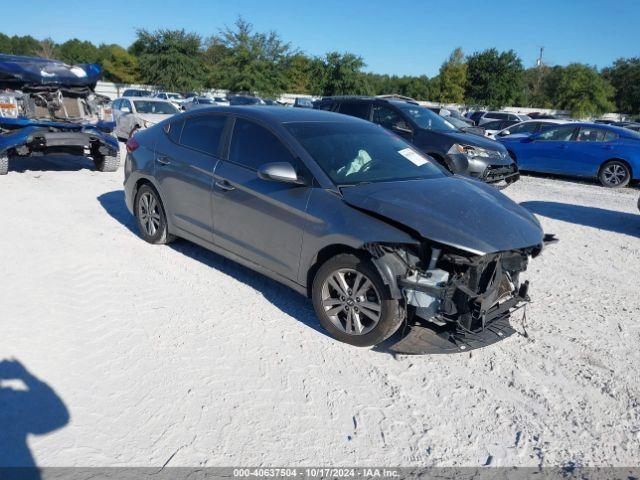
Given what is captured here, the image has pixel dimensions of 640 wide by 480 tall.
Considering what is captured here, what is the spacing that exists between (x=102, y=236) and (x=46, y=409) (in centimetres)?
344

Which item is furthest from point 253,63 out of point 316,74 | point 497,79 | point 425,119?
point 425,119

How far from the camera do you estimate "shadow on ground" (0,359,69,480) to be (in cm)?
261

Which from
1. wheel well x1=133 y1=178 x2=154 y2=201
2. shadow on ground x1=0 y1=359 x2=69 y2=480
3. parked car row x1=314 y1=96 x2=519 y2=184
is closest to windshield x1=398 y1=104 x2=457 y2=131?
parked car row x1=314 y1=96 x2=519 y2=184

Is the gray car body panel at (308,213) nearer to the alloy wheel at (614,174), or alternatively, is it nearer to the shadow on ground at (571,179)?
the alloy wheel at (614,174)

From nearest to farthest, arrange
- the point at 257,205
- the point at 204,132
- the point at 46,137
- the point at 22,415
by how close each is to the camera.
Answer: the point at 22,415, the point at 257,205, the point at 204,132, the point at 46,137

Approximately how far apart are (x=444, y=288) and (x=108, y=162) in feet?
29.0

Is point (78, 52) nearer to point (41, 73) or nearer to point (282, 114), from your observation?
point (41, 73)

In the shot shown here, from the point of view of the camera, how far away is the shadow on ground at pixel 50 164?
10.5 meters

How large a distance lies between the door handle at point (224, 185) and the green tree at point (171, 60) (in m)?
39.8

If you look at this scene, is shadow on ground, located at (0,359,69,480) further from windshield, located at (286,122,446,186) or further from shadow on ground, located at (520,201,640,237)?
shadow on ground, located at (520,201,640,237)

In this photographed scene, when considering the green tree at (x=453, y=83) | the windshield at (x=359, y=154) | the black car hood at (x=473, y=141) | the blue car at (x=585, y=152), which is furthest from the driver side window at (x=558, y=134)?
the green tree at (x=453, y=83)

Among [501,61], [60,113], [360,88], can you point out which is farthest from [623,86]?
[60,113]

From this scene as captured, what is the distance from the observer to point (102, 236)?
241 inches

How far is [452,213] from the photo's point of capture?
369cm
